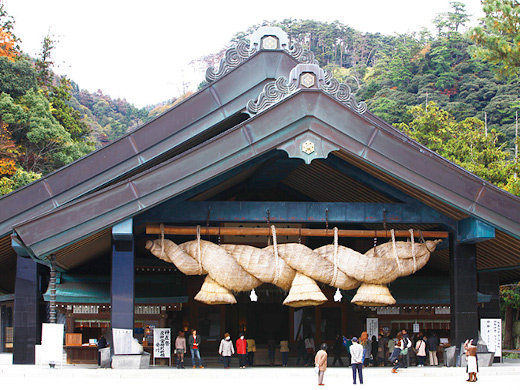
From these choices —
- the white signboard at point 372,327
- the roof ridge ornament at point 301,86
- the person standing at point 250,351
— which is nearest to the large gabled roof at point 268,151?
the roof ridge ornament at point 301,86

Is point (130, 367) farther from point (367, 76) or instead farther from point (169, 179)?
point (367, 76)

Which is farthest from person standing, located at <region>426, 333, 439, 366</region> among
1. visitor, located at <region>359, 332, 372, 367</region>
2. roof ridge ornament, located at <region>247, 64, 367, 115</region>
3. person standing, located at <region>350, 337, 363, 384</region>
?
roof ridge ornament, located at <region>247, 64, 367, 115</region>

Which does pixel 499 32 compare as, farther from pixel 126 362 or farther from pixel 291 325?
pixel 126 362

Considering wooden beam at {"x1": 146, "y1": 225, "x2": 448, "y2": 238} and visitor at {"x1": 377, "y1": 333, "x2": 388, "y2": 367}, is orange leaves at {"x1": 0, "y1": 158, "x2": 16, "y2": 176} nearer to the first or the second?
wooden beam at {"x1": 146, "y1": 225, "x2": 448, "y2": 238}

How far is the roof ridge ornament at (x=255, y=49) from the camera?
19609mm

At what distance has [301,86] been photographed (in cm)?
1672

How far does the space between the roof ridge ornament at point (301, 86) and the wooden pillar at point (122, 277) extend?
4.34 metres

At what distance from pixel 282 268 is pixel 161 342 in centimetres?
525

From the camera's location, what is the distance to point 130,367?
651 inches

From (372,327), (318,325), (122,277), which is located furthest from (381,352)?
(122,277)

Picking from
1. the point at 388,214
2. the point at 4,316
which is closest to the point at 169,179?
the point at 388,214

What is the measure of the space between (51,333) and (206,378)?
3763 mm

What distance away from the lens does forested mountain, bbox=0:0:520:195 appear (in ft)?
130

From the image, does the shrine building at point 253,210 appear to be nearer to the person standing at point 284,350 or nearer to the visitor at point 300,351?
the visitor at point 300,351
